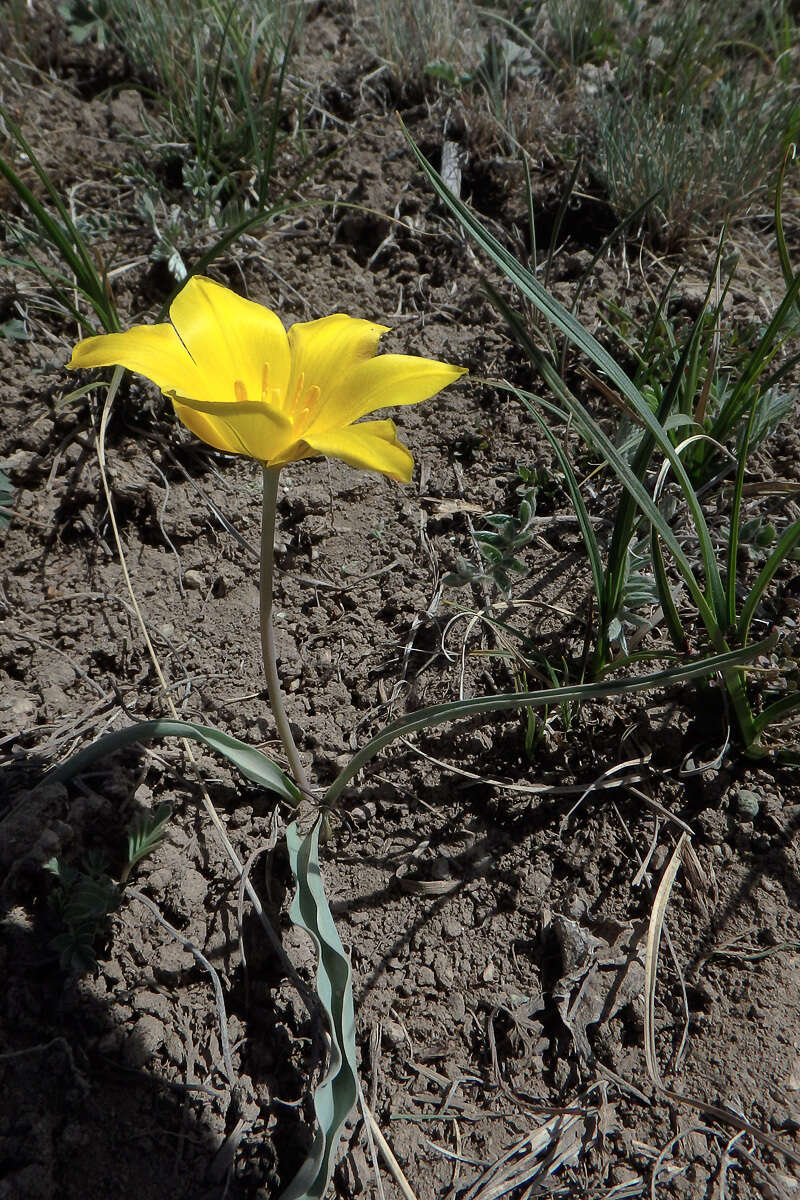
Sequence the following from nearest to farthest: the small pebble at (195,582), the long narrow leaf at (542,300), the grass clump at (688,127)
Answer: the long narrow leaf at (542,300), the small pebble at (195,582), the grass clump at (688,127)

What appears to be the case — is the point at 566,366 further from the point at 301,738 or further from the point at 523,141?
the point at 301,738

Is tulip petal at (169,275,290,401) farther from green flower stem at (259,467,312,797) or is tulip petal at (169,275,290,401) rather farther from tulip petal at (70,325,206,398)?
green flower stem at (259,467,312,797)

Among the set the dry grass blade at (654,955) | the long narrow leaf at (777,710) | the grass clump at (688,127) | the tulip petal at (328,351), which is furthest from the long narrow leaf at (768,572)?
the grass clump at (688,127)

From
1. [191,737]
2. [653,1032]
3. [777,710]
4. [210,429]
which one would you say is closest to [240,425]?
[210,429]

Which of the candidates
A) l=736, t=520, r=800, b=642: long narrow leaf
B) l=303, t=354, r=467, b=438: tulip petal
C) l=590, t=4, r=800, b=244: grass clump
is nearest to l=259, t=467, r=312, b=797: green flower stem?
l=303, t=354, r=467, b=438: tulip petal

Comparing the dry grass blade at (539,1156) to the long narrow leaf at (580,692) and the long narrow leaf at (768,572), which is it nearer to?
the long narrow leaf at (580,692)

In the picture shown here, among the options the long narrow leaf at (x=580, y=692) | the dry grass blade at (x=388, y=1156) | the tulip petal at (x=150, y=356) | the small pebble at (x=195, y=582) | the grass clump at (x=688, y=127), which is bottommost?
the dry grass blade at (x=388, y=1156)

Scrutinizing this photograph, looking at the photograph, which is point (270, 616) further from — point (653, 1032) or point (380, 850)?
point (653, 1032)
